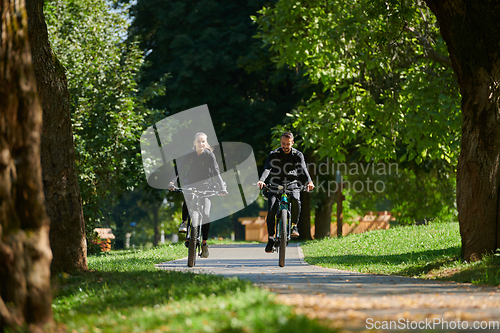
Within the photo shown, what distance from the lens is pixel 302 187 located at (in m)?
9.77

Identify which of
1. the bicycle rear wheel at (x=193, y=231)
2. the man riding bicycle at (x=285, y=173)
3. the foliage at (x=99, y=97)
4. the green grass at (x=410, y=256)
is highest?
the foliage at (x=99, y=97)

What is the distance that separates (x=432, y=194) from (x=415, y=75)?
61.9 ft

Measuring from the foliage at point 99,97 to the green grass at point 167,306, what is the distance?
10.1 meters

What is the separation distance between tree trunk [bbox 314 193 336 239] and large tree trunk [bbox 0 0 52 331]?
21793 millimetres

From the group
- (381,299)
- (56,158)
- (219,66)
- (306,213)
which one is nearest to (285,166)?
(56,158)

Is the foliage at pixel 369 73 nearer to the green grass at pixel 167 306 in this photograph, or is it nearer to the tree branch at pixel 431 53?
the tree branch at pixel 431 53

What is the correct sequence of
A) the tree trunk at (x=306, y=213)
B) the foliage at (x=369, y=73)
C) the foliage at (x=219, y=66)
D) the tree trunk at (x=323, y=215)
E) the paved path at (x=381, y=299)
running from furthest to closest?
the tree trunk at (x=323, y=215) → the tree trunk at (x=306, y=213) → the foliage at (x=219, y=66) → the foliage at (x=369, y=73) → the paved path at (x=381, y=299)

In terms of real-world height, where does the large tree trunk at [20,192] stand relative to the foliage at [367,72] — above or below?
below

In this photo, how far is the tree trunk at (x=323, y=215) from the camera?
25.8m

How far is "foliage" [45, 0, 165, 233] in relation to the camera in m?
17.2

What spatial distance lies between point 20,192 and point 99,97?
14036 mm

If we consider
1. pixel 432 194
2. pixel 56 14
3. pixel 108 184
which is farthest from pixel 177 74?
pixel 432 194

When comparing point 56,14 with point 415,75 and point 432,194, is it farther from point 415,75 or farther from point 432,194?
point 432,194

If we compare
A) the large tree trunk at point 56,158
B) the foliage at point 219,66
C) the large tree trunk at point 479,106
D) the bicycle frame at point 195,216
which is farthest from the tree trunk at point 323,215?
the large tree trunk at point 56,158
